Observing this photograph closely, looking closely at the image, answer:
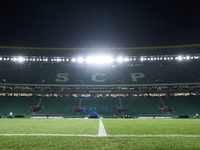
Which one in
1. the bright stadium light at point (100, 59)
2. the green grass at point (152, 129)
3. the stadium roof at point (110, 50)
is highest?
the stadium roof at point (110, 50)

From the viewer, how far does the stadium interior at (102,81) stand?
40.1 m

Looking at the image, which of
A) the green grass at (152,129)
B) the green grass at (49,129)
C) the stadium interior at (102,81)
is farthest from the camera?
the stadium interior at (102,81)

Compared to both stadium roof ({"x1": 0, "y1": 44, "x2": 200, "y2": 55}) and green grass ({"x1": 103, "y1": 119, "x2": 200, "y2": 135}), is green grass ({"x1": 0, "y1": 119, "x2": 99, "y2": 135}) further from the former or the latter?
stadium roof ({"x1": 0, "y1": 44, "x2": 200, "y2": 55})

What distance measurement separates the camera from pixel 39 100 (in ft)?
145

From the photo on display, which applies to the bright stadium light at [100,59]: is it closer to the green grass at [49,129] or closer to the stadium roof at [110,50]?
the stadium roof at [110,50]

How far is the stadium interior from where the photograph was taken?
40062 millimetres

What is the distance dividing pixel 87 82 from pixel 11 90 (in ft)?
85.5

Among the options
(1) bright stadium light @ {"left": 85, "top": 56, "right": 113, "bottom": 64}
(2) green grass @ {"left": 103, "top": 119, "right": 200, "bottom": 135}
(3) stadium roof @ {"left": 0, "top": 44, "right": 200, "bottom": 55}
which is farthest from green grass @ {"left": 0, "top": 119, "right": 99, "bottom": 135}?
(1) bright stadium light @ {"left": 85, "top": 56, "right": 113, "bottom": 64}

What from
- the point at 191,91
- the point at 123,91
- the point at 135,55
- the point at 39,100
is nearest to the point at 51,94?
the point at 39,100

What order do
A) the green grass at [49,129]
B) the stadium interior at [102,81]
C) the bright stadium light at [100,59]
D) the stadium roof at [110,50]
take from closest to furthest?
the green grass at [49,129] < the stadium interior at [102,81] < the stadium roof at [110,50] < the bright stadium light at [100,59]

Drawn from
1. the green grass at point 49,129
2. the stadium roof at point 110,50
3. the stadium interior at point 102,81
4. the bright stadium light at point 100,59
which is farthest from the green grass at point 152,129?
the bright stadium light at point 100,59

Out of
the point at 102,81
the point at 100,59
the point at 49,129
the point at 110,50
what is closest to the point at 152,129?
the point at 49,129

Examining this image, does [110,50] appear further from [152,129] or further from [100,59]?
[152,129]

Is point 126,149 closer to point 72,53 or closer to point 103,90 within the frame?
point 103,90
